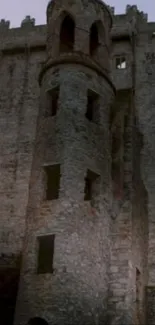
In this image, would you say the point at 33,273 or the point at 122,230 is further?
the point at 122,230

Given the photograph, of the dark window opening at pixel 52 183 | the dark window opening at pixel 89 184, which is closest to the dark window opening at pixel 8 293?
the dark window opening at pixel 52 183

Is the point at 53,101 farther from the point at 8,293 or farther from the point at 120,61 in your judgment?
the point at 120,61

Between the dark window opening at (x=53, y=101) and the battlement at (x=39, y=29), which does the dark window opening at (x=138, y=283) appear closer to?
the dark window opening at (x=53, y=101)

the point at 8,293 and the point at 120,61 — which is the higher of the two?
the point at 120,61

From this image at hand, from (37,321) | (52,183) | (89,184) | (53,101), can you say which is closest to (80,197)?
(89,184)

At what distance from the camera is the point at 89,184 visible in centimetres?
1458

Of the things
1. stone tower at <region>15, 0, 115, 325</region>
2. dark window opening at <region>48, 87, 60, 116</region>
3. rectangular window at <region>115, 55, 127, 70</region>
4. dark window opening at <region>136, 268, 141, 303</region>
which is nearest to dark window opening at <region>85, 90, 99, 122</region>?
stone tower at <region>15, 0, 115, 325</region>

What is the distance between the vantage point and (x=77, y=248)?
1289cm

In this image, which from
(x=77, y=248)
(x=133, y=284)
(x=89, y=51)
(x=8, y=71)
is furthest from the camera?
(x=8, y=71)

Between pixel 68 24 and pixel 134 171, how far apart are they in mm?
5533

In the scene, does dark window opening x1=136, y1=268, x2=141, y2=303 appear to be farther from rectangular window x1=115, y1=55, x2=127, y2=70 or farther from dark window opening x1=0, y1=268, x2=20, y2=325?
rectangular window x1=115, y1=55, x2=127, y2=70

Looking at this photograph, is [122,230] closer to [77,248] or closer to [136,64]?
[77,248]

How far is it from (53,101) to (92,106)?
115cm

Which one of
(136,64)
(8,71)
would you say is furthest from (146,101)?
(8,71)
